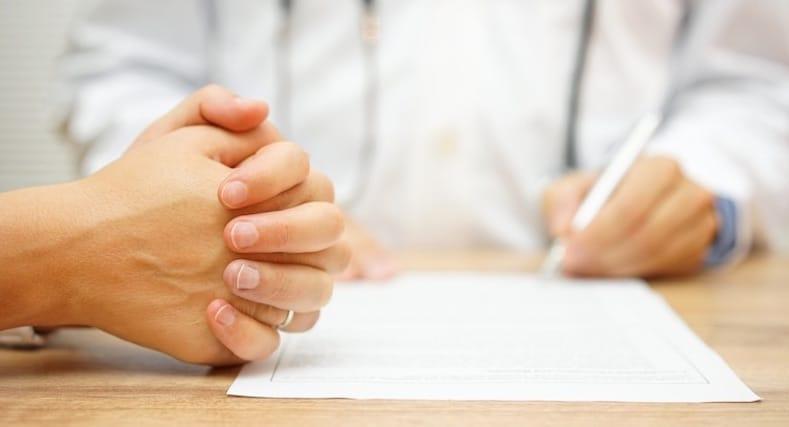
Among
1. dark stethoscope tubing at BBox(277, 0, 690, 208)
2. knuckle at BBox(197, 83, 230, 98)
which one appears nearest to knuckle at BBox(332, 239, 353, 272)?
knuckle at BBox(197, 83, 230, 98)

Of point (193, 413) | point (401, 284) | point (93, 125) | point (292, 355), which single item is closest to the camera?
point (193, 413)

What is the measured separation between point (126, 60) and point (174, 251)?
65 cm

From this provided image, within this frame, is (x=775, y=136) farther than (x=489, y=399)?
Yes

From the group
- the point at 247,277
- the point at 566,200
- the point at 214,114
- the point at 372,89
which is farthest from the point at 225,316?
the point at 372,89

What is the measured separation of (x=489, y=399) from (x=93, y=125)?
719 millimetres

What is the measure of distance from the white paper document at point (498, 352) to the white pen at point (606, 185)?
0.09m

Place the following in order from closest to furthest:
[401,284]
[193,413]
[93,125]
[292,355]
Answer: [193,413] → [292,355] → [401,284] → [93,125]

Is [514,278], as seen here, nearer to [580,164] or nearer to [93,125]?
[580,164]

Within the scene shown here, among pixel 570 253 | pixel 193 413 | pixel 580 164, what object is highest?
pixel 580 164

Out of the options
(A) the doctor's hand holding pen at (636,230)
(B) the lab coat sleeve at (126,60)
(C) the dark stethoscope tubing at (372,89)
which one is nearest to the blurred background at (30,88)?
(B) the lab coat sleeve at (126,60)

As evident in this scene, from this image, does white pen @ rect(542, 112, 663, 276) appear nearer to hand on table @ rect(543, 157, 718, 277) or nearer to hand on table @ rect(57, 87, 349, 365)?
hand on table @ rect(543, 157, 718, 277)

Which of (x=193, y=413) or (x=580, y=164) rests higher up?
(x=580, y=164)

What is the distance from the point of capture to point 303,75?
1025mm

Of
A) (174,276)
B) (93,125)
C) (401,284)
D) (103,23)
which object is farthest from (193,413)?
(103,23)
